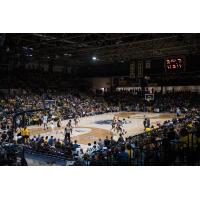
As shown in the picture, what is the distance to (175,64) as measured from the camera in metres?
15.8

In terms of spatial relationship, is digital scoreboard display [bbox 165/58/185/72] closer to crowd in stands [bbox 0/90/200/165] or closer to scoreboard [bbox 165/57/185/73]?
scoreboard [bbox 165/57/185/73]

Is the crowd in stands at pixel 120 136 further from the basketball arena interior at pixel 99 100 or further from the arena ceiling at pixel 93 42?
the arena ceiling at pixel 93 42

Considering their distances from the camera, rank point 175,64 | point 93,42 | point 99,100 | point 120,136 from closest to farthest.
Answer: point 120,136, point 175,64, point 93,42, point 99,100

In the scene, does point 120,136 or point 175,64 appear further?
point 175,64

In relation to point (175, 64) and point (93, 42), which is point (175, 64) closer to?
point (175, 64)

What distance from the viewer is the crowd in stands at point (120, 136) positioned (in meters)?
8.61

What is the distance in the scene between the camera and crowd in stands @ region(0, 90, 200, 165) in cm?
861

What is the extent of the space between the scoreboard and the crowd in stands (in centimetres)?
303

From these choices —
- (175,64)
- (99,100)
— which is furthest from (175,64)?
(99,100)

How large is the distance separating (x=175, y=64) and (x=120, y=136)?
17.7 ft

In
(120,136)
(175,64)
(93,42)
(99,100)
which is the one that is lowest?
(120,136)

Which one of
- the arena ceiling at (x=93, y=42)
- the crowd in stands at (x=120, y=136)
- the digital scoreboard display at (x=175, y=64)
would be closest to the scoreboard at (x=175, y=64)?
the digital scoreboard display at (x=175, y=64)
